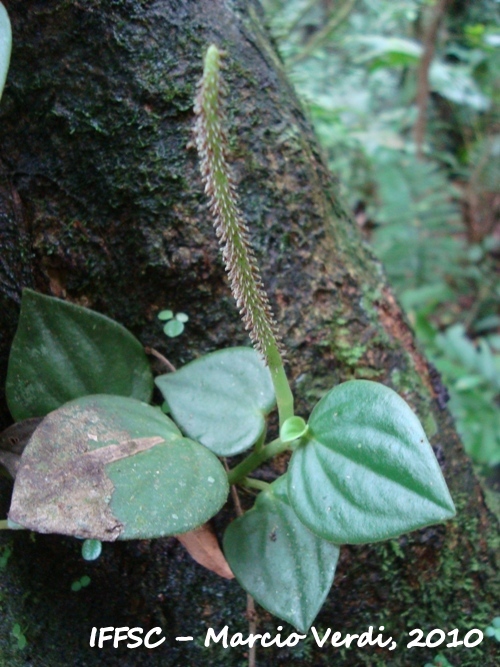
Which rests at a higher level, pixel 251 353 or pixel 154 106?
pixel 154 106

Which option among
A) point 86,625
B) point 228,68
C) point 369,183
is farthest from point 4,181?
point 369,183

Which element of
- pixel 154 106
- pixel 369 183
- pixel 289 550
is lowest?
pixel 369 183

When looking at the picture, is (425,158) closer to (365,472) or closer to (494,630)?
Answer: (494,630)

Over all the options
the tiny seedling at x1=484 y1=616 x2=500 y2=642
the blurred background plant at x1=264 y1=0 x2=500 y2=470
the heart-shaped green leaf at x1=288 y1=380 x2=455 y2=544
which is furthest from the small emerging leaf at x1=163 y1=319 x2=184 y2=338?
the blurred background plant at x1=264 y1=0 x2=500 y2=470

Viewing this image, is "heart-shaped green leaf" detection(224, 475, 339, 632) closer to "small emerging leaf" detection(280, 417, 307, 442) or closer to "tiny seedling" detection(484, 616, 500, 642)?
"small emerging leaf" detection(280, 417, 307, 442)

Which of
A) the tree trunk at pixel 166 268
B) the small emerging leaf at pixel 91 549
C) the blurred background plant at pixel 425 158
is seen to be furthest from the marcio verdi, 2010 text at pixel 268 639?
the blurred background plant at pixel 425 158

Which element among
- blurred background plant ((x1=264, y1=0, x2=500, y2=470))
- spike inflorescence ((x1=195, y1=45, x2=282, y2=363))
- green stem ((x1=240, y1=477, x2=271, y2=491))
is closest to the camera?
spike inflorescence ((x1=195, y1=45, x2=282, y2=363))

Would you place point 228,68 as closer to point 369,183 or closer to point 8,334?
point 8,334
